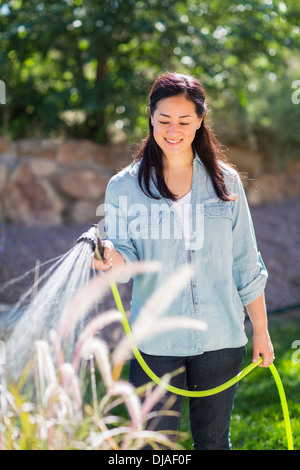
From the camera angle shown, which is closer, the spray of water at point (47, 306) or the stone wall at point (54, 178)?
the spray of water at point (47, 306)

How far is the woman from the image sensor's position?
1.94 metres

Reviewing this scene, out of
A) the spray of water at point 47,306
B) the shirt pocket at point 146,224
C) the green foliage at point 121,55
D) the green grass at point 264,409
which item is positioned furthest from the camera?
the green foliage at point 121,55

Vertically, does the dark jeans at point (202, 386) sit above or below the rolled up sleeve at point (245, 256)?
below

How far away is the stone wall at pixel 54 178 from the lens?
6.18 meters

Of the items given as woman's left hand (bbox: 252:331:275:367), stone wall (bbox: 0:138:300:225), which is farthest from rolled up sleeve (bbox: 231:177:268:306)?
stone wall (bbox: 0:138:300:225)

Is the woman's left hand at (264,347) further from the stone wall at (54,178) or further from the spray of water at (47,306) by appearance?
the stone wall at (54,178)

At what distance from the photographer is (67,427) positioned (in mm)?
1293

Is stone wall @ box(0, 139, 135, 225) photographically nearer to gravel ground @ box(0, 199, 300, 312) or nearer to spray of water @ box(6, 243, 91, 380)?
gravel ground @ box(0, 199, 300, 312)

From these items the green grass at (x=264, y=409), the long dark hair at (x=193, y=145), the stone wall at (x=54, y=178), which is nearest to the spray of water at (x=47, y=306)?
the long dark hair at (x=193, y=145)

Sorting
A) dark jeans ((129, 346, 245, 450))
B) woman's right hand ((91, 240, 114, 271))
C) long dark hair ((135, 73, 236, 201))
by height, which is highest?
long dark hair ((135, 73, 236, 201))

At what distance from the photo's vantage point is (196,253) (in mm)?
1953

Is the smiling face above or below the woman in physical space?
above

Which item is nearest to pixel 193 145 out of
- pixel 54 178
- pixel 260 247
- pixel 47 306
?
pixel 47 306
